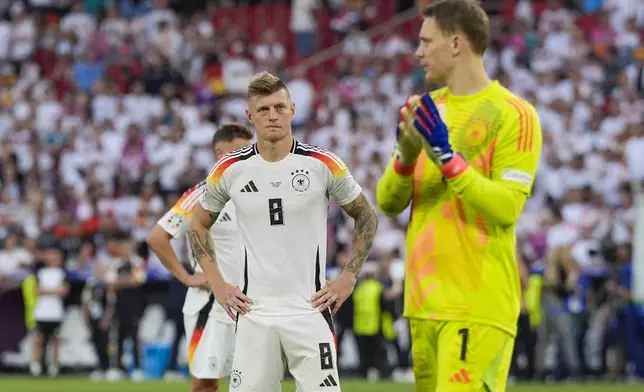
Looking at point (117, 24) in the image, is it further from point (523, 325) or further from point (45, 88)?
point (523, 325)

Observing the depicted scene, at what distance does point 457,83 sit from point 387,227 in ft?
48.6

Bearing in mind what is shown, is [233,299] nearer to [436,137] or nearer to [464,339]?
[464,339]

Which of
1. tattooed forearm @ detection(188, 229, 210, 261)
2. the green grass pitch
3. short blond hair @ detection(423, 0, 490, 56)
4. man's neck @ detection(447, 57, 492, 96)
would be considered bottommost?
the green grass pitch

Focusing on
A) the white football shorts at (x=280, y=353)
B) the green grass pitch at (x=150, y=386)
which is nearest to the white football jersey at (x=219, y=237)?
the white football shorts at (x=280, y=353)

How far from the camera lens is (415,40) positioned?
27125mm

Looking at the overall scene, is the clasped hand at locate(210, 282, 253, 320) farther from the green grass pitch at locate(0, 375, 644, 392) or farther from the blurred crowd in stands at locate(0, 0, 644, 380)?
the blurred crowd in stands at locate(0, 0, 644, 380)

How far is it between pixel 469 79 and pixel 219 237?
3.65 m

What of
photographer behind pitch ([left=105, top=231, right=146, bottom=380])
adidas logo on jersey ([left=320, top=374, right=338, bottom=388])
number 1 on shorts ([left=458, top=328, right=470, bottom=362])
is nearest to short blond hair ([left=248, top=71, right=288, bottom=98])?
adidas logo on jersey ([left=320, top=374, right=338, bottom=388])

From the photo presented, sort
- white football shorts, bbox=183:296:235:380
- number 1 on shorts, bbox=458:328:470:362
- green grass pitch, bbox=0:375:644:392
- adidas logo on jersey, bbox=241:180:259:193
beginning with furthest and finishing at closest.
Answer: green grass pitch, bbox=0:375:644:392
white football shorts, bbox=183:296:235:380
adidas logo on jersey, bbox=241:180:259:193
number 1 on shorts, bbox=458:328:470:362

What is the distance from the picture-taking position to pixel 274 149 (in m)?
6.84

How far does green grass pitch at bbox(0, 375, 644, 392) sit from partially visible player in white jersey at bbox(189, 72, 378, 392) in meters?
9.09

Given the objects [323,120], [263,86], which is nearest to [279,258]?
[263,86]

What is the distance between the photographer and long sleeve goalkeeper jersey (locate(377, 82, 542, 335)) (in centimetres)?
590

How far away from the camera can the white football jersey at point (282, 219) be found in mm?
6734
